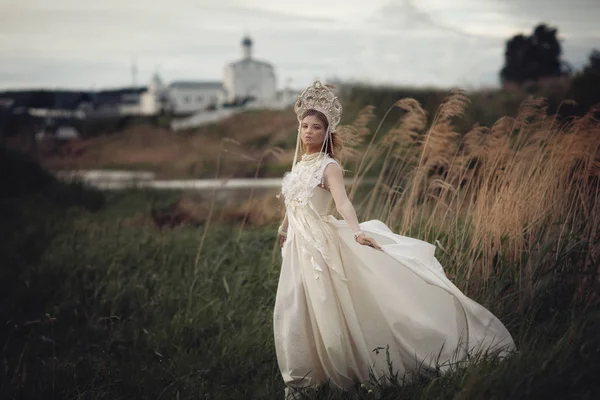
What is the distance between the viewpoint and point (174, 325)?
15.5 feet

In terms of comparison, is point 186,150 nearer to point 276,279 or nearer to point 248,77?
point 276,279

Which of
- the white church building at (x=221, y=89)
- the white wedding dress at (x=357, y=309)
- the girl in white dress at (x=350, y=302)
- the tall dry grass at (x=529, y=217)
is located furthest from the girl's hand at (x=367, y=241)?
the white church building at (x=221, y=89)

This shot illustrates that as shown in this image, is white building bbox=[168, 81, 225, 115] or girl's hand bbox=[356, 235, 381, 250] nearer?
girl's hand bbox=[356, 235, 381, 250]

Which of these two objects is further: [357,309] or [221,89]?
[221,89]

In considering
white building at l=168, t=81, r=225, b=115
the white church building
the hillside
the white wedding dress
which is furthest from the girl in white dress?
white building at l=168, t=81, r=225, b=115

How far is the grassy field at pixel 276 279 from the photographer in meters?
3.11

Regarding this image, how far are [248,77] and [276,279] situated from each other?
241ft

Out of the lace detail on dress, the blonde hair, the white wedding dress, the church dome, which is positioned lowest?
the white wedding dress

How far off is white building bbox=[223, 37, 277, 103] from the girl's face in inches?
2830

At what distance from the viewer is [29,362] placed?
464 cm

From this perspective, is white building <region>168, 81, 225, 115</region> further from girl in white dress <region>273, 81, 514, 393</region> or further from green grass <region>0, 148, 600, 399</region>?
girl in white dress <region>273, 81, 514, 393</region>

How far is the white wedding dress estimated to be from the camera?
3186 mm

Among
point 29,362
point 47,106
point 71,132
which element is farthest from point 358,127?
point 47,106

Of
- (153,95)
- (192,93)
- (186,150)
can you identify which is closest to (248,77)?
(192,93)
